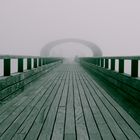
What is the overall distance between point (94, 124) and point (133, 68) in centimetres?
232

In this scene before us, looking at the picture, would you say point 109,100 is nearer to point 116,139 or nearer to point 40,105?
point 40,105

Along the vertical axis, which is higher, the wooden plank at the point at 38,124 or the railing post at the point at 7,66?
the railing post at the point at 7,66

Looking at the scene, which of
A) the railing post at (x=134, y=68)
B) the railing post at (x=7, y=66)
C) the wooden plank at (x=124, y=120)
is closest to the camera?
the wooden plank at (x=124, y=120)

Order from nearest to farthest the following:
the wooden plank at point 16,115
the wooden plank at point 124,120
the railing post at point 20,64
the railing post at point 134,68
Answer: the wooden plank at point 124,120 → the wooden plank at point 16,115 → the railing post at point 134,68 → the railing post at point 20,64

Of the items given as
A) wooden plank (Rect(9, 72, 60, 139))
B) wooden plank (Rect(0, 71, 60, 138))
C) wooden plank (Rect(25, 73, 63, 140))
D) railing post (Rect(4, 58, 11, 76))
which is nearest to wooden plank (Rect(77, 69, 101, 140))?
wooden plank (Rect(25, 73, 63, 140))

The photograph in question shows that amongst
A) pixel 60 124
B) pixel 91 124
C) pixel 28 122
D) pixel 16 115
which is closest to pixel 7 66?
pixel 16 115

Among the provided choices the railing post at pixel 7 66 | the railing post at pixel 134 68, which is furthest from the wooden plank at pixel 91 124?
the railing post at pixel 7 66

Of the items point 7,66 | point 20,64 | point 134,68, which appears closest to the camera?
point 134,68

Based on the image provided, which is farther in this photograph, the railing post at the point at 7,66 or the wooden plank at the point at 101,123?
the railing post at the point at 7,66

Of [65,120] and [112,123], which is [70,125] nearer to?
[65,120]

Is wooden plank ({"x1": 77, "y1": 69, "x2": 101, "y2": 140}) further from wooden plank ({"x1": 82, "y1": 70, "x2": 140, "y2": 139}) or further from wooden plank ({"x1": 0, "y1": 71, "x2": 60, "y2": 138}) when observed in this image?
wooden plank ({"x1": 0, "y1": 71, "x2": 60, "y2": 138})

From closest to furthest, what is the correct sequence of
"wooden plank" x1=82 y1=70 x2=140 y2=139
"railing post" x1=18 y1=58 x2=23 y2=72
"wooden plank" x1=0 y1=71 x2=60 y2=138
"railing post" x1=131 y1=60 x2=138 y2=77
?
"wooden plank" x1=82 y1=70 x2=140 y2=139
"wooden plank" x1=0 y1=71 x2=60 y2=138
"railing post" x1=131 y1=60 x2=138 y2=77
"railing post" x1=18 y1=58 x2=23 y2=72

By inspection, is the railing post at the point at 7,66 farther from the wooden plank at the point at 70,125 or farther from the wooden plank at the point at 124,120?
the wooden plank at the point at 124,120

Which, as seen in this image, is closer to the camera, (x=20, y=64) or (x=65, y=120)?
(x=65, y=120)
